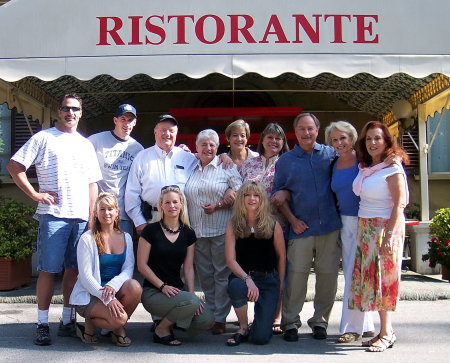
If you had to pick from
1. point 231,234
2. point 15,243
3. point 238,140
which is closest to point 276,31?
point 238,140

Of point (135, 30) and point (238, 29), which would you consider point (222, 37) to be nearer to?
point (238, 29)

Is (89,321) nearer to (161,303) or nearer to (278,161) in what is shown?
(161,303)

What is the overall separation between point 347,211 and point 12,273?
4.57m

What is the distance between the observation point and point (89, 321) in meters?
4.90

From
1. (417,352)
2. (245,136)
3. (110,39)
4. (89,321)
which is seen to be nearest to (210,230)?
(245,136)

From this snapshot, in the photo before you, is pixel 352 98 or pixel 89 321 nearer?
pixel 89 321

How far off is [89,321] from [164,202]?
1.18 metres

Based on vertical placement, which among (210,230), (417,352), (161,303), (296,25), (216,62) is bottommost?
(417,352)

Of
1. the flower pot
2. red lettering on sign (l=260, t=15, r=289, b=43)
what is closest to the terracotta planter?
red lettering on sign (l=260, t=15, r=289, b=43)

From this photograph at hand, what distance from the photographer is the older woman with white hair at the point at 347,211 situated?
4.96 meters

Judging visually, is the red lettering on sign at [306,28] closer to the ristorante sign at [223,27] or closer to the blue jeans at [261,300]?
the ristorante sign at [223,27]

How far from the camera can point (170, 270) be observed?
500 centimetres

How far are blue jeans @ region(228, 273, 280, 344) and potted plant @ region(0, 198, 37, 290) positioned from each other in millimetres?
3692

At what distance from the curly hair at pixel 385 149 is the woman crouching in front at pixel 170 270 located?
1.57 m
